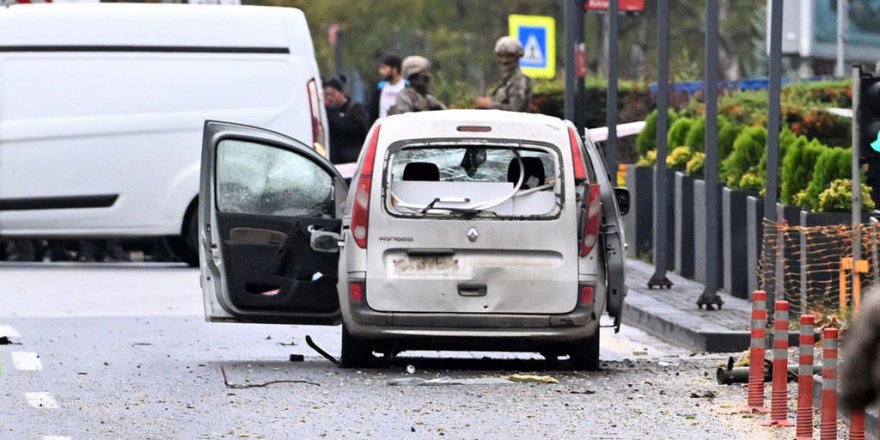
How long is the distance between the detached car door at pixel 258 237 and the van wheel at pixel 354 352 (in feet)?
1.26

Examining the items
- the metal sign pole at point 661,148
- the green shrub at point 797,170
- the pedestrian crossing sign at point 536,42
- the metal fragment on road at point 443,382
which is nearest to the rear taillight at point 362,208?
the metal fragment on road at point 443,382

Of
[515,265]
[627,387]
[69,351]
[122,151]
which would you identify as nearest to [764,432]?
[627,387]

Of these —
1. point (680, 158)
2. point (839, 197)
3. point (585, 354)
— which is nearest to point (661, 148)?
point (680, 158)

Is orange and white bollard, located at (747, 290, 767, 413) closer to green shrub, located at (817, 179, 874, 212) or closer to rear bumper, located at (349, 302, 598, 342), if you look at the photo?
rear bumper, located at (349, 302, 598, 342)

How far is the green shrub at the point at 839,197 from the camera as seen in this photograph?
51.0 feet

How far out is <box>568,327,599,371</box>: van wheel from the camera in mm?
12742

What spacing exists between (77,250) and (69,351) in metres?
10.9

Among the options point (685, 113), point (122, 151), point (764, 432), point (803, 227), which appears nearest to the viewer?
point (764, 432)

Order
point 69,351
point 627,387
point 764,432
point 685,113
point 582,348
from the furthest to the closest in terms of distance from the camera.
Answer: point 685,113, point 69,351, point 582,348, point 627,387, point 764,432

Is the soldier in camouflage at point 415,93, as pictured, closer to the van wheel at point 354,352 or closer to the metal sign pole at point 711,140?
the metal sign pole at point 711,140

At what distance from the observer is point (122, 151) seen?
2170 cm

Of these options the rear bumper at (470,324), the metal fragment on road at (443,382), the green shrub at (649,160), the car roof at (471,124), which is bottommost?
Answer: the green shrub at (649,160)

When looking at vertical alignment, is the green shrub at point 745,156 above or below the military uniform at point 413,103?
below

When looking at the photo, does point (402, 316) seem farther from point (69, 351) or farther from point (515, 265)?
point (69, 351)
